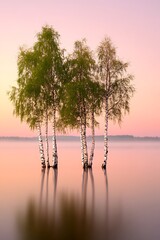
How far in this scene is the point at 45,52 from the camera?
1578 inches

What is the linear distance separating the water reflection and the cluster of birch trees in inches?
720

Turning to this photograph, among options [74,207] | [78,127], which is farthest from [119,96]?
[74,207]

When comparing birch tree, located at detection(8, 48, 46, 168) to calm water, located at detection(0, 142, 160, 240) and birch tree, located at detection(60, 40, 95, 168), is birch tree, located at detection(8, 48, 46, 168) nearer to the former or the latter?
birch tree, located at detection(60, 40, 95, 168)

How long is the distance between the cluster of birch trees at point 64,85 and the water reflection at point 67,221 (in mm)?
18291

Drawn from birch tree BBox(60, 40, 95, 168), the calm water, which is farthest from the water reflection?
birch tree BBox(60, 40, 95, 168)

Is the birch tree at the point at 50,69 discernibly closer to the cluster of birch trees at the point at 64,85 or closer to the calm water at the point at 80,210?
the cluster of birch trees at the point at 64,85


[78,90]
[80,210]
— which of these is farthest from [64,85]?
[80,210]

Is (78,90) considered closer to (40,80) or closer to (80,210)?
(40,80)

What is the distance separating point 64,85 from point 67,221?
967 inches

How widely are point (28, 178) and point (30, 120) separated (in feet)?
26.1

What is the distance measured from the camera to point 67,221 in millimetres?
15555

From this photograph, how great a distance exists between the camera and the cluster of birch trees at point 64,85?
3916 cm

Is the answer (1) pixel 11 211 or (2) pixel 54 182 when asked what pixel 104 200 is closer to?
(1) pixel 11 211

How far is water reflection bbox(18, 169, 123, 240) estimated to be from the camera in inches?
531
